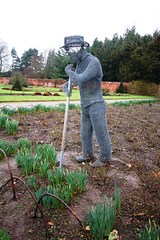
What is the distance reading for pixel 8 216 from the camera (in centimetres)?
188

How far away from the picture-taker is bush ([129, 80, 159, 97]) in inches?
944

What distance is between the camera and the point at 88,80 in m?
2.46

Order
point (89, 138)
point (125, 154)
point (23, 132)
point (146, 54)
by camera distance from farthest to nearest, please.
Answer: point (146, 54) → point (23, 132) → point (125, 154) → point (89, 138)

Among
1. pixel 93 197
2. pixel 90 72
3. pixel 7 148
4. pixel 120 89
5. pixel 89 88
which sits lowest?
pixel 93 197

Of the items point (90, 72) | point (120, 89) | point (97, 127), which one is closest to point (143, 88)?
point (120, 89)

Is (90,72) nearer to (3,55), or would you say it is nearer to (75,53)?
(75,53)

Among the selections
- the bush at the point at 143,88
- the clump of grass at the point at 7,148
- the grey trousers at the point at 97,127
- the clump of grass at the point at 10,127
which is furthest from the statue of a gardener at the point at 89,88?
the bush at the point at 143,88

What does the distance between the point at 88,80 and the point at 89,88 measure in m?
0.18

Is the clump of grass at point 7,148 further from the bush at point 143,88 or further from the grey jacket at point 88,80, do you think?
the bush at point 143,88

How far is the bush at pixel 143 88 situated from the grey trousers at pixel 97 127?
75.1 ft

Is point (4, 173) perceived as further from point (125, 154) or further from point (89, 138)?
point (125, 154)

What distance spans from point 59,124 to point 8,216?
3.63 meters

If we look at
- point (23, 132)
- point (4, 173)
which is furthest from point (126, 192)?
point (23, 132)

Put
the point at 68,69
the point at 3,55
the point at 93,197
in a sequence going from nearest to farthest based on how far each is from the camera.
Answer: the point at 93,197 < the point at 68,69 < the point at 3,55
